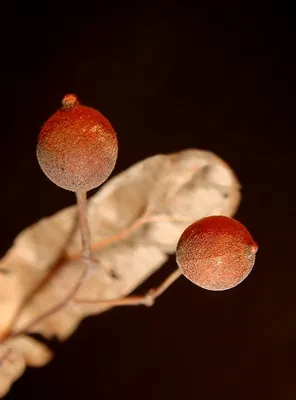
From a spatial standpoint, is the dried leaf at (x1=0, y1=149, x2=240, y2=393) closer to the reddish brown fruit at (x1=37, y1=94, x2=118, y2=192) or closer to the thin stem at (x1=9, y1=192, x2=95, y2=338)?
the thin stem at (x1=9, y1=192, x2=95, y2=338)

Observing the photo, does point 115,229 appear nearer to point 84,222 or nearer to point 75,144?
point 84,222

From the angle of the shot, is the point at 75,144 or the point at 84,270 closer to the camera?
the point at 75,144

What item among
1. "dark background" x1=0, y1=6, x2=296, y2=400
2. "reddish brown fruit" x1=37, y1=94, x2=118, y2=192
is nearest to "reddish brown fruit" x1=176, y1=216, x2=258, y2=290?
"reddish brown fruit" x1=37, y1=94, x2=118, y2=192

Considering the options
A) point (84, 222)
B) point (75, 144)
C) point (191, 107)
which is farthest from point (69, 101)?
point (191, 107)

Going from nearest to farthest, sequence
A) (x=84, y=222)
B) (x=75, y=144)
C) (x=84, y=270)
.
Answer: (x=75, y=144) < (x=84, y=222) < (x=84, y=270)

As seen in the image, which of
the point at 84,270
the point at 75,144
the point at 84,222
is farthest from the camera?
the point at 84,270

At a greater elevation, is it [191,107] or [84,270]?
[191,107]

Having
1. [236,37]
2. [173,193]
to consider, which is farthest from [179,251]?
[236,37]

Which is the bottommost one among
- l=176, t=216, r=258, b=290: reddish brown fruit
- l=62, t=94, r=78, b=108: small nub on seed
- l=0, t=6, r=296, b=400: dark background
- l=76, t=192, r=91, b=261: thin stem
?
l=176, t=216, r=258, b=290: reddish brown fruit
